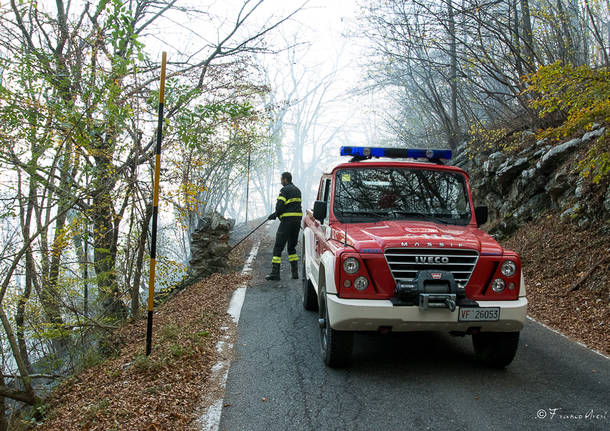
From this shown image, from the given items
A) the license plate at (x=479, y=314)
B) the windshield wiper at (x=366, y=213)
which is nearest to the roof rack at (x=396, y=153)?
the windshield wiper at (x=366, y=213)

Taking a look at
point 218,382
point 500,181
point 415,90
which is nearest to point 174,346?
point 218,382

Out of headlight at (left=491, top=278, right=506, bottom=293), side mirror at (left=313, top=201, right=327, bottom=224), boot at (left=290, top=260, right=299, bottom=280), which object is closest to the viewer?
headlight at (left=491, top=278, right=506, bottom=293)

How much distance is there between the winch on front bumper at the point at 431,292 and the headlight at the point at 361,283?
11.1 inches

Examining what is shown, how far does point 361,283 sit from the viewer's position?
436cm

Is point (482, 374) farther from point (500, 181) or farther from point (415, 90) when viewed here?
point (415, 90)

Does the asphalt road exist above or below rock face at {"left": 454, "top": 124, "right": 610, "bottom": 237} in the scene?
below

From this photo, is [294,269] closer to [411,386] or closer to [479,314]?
[411,386]

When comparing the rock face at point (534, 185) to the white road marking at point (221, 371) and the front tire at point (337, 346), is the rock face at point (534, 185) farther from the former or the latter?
the white road marking at point (221, 371)

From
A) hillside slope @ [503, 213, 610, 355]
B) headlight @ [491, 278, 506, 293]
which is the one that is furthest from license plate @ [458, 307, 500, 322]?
hillside slope @ [503, 213, 610, 355]

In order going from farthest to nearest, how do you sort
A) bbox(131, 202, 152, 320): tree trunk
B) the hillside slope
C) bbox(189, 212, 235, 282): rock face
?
bbox(189, 212, 235, 282): rock face < bbox(131, 202, 152, 320): tree trunk < the hillside slope

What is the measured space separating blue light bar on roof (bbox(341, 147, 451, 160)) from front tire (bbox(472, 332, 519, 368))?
2419 mm

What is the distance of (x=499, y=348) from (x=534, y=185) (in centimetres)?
807

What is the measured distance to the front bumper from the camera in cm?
423

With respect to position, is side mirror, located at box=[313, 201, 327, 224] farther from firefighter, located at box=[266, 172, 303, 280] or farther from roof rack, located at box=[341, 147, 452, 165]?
firefighter, located at box=[266, 172, 303, 280]
